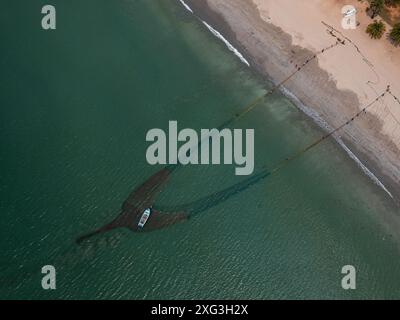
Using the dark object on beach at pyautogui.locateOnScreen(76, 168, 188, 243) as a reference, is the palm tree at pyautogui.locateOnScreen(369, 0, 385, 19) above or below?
above

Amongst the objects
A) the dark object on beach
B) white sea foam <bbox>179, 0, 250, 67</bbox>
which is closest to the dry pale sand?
white sea foam <bbox>179, 0, 250, 67</bbox>

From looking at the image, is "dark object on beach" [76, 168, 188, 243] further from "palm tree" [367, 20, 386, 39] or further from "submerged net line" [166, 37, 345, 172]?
"palm tree" [367, 20, 386, 39]

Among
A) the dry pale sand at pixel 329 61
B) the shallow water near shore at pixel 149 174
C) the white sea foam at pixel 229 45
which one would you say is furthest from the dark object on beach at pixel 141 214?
the dry pale sand at pixel 329 61

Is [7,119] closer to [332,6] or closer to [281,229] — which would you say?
[281,229]

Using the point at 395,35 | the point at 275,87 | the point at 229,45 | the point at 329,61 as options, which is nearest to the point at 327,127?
the point at 275,87

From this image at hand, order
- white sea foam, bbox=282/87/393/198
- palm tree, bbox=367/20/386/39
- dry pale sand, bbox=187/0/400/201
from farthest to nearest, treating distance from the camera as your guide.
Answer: palm tree, bbox=367/20/386/39 < dry pale sand, bbox=187/0/400/201 < white sea foam, bbox=282/87/393/198

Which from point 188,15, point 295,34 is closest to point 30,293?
point 188,15
